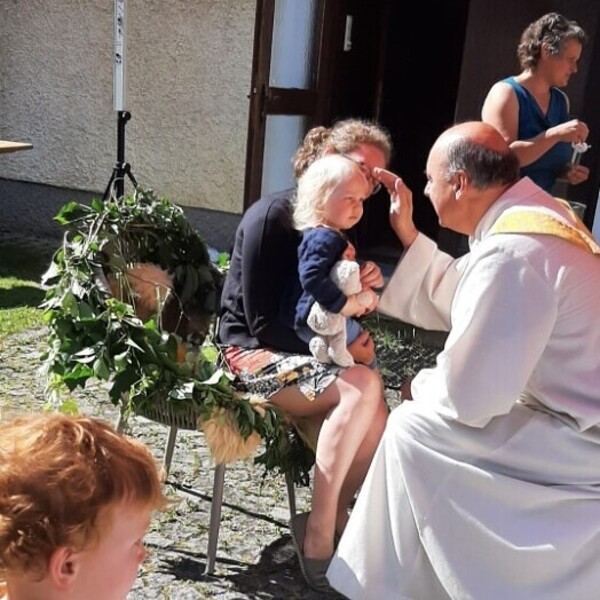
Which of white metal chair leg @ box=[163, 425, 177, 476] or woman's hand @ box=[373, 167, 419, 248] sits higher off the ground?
woman's hand @ box=[373, 167, 419, 248]

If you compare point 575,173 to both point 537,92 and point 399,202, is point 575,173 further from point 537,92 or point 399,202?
point 399,202

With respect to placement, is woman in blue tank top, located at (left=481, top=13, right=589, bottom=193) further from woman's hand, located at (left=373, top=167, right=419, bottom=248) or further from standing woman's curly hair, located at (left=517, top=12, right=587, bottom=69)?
woman's hand, located at (left=373, top=167, right=419, bottom=248)

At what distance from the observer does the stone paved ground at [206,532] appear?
8.43 feet

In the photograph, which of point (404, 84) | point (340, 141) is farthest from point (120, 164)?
point (340, 141)

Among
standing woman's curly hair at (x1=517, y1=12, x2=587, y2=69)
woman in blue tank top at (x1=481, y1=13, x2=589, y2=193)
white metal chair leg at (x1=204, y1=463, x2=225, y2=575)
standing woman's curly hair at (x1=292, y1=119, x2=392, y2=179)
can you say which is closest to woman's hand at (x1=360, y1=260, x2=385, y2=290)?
standing woman's curly hair at (x1=292, y1=119, x2=392, y2=179)

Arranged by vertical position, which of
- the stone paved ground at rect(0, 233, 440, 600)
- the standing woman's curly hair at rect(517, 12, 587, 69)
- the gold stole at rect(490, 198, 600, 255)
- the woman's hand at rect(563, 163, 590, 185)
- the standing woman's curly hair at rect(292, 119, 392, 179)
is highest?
the standing woman's curly hair at rect(517, 12, 587, 69)

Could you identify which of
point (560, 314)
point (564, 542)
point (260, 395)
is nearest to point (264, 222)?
point (260, 395)

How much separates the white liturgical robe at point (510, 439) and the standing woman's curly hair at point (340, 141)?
25.8 inches

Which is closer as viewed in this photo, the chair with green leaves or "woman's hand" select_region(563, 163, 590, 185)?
the chair with green leaves

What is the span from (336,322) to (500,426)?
0.62m

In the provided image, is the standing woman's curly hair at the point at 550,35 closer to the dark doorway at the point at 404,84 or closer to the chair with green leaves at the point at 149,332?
the chair with green leaves at the point at 149,332

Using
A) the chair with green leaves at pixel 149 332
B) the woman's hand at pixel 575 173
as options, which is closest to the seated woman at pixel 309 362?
the chair with green leaves at pixel 149 332

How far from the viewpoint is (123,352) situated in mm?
2379

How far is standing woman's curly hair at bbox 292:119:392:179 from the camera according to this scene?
9.02 ft
